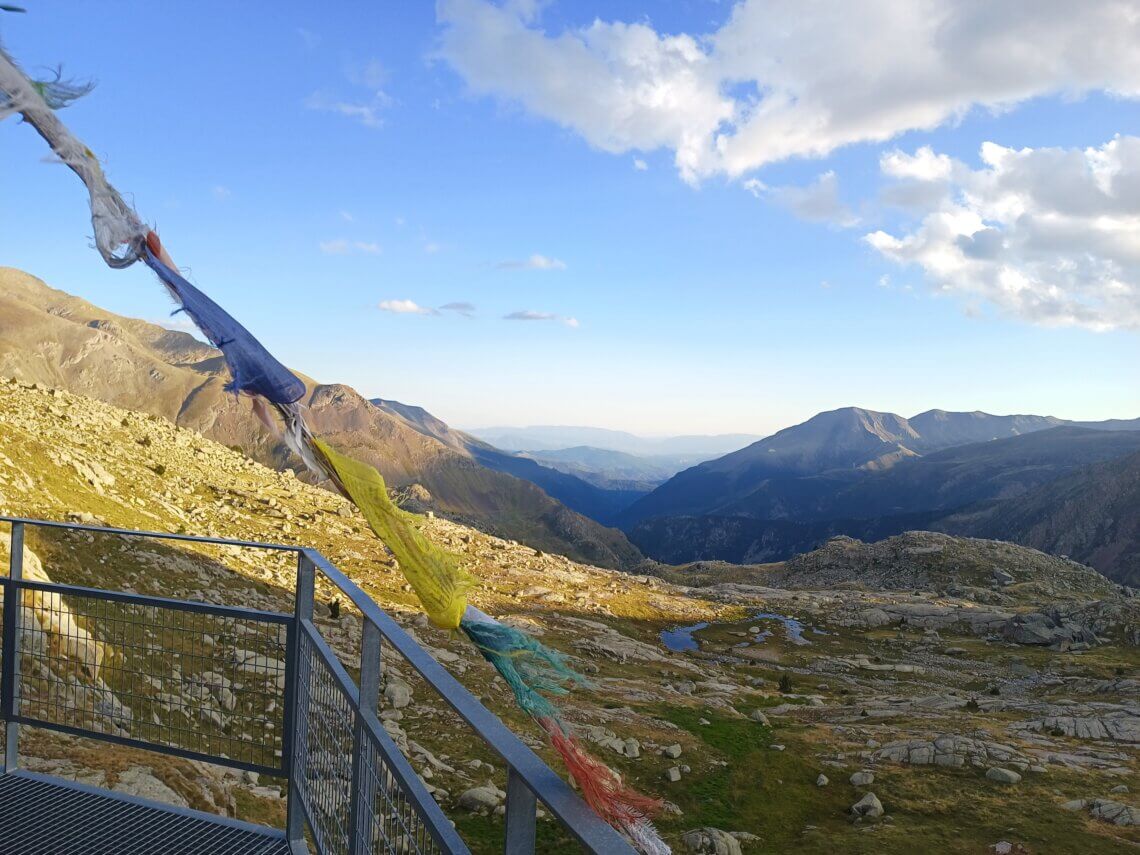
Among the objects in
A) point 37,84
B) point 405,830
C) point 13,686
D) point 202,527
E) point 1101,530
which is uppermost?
point 37,84

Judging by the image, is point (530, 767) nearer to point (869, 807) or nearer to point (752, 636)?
point (869, 807)

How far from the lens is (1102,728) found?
84.4ft

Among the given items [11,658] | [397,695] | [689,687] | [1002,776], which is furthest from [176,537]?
[689,687]

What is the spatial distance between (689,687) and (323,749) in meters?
28.6

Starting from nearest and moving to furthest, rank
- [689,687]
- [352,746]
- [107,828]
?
1. [352,746]
2. [107,828]
3. [689,687]

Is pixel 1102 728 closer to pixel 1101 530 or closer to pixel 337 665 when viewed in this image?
pixel 337 665

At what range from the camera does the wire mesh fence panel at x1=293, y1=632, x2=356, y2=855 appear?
12.6ft

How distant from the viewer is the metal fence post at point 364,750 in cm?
314

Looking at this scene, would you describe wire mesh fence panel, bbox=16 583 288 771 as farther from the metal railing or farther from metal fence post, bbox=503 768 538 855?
metal fence post, bbox=503 768 538 855

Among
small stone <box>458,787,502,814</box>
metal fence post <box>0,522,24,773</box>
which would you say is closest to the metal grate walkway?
metal fence post <box>0,522,24,773</box>

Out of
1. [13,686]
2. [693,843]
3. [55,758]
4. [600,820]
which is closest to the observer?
[600,820]

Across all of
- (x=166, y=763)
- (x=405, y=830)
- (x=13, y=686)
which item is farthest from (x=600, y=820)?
(x=166, y=763)

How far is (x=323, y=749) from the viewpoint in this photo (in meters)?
4.38

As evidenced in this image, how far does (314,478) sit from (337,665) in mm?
1080
